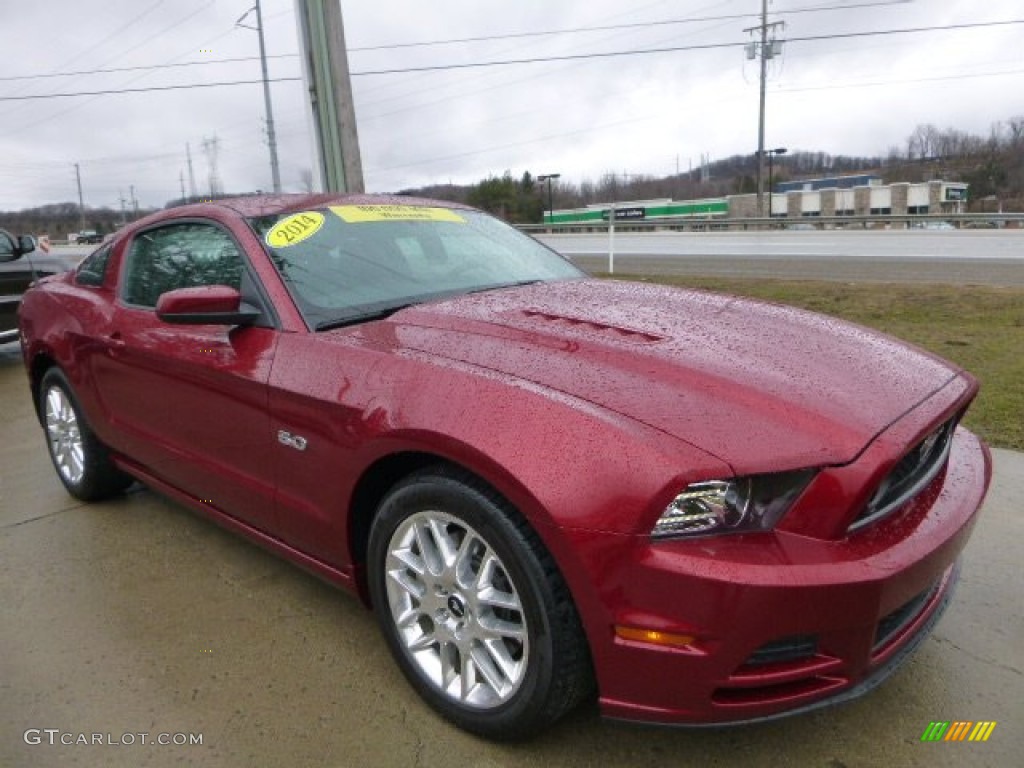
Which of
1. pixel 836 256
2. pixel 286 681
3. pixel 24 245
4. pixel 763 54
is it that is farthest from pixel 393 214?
pixel 763 54

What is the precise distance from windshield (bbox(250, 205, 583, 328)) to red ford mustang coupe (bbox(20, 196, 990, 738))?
2 centimetres

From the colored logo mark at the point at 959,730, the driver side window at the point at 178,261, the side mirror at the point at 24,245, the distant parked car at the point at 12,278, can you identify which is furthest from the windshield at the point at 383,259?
the side mirror at the point at 24,245

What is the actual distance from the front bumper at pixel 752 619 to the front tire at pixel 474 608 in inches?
5.3

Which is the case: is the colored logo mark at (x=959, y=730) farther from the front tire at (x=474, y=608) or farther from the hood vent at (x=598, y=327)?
the hood vent at (x=598, y=327)

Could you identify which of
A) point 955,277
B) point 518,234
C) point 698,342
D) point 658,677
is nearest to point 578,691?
point 658,677

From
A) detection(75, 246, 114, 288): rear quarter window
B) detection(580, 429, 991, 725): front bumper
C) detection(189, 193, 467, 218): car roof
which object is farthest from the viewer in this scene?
detection(75, 246, 114, 288): rear quarter window

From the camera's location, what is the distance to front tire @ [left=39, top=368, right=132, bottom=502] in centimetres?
377

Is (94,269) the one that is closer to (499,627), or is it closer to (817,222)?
(499,627)

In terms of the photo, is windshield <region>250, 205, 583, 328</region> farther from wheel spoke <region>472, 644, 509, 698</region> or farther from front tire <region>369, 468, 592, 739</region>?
wheel spoke <region>472, 644, 509, 698</region>

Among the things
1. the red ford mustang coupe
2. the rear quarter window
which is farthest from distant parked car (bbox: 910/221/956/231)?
the rear quarter window

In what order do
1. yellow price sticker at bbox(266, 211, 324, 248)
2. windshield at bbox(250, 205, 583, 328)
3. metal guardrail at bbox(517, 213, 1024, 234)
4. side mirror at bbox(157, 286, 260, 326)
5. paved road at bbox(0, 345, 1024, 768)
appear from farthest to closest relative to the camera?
metal guardrail at bbox(517, 213, 1024, 234) < yellow price sticker at bbox(266, 211, 324, 248) < windshield at bbox(250, 205, 583, 328) < side mirror at bbox(157, 286, 260, 326) < paved road at bbox(0, 345, 1024, 768)

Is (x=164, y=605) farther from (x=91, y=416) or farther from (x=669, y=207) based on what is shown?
(x=669, y=207)

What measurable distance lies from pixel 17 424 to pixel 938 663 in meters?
6.16

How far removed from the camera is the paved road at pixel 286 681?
6.61 ft
